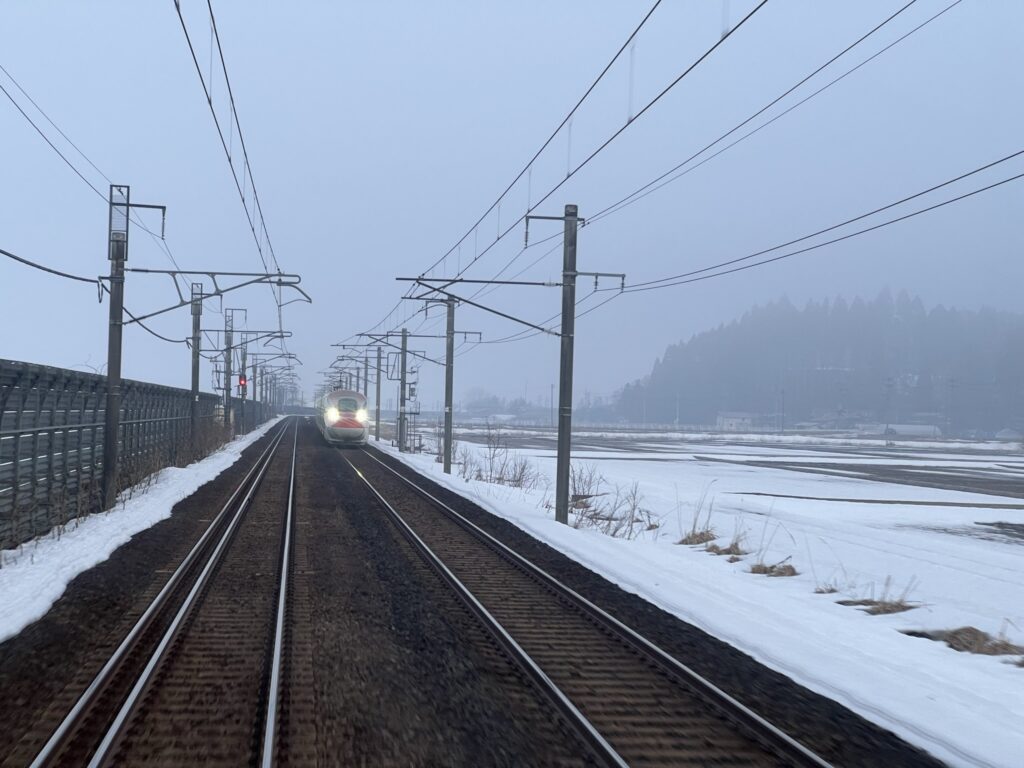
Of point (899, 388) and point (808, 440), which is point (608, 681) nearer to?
point (808, 440)

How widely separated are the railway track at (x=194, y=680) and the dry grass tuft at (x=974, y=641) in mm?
7145

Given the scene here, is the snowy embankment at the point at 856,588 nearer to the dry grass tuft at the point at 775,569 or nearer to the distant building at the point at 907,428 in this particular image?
the dry grass tuft at the point at 775,569

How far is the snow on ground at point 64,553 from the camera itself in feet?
32.0

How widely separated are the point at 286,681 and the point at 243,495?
16.6 metres

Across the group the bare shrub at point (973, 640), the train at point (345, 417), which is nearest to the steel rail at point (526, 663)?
the bare shrub at point (973, 640)

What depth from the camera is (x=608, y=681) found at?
7691 millimetres

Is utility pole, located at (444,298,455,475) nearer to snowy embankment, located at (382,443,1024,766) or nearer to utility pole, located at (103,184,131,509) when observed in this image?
snowy embankment, located at (382,443,1024,766)

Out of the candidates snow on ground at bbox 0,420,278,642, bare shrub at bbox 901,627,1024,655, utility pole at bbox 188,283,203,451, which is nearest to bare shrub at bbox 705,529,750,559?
bare shrub at bbox 901,627,1024,655

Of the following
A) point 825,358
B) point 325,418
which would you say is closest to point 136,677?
point 325,418

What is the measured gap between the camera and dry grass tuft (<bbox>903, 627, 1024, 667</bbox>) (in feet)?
31.0

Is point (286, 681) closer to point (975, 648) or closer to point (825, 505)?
point (975, 648)

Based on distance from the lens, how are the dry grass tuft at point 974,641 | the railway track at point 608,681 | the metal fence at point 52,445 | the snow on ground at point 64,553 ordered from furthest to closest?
the metal fence at point 52,445, the snow on ground at point 64,553, the dry grass tuft at point 974,641, the railway track at point 608,681

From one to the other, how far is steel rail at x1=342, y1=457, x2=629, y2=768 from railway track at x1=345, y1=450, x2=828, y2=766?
1 cm

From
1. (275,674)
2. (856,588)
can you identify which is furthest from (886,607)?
(275,674)
